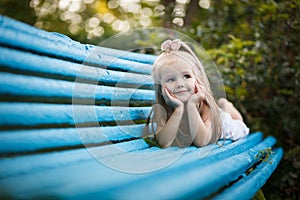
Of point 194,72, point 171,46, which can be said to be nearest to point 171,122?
point 194,72

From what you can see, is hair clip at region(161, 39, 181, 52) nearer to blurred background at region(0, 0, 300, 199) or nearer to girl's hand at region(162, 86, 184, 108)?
girl's hand at region(162, 86, 184, 108)

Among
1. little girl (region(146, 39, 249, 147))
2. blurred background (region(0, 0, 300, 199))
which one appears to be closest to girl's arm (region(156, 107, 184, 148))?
little girl (region(146, 39, 249, 147))

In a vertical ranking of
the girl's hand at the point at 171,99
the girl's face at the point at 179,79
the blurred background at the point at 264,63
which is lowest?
the blurred background at the point at 264,63

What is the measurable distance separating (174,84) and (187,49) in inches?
10.4

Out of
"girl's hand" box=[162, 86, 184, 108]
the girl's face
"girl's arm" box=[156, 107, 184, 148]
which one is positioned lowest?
"girl's arm" box=[156, 107, 184, 148]

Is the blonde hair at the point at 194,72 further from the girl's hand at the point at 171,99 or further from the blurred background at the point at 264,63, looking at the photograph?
the blurred background at the point at 264,63

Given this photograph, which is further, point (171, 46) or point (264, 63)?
point (264, 63)

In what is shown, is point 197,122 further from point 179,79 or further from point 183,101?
point 179,79

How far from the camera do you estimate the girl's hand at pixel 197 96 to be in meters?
1.94

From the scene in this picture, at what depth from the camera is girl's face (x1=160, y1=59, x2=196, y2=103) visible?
75.0 inches

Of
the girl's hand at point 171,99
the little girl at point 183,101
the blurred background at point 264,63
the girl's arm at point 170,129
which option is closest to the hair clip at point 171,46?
the little girl at point 183,101

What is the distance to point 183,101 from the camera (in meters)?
1.96

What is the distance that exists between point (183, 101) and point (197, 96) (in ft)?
0.27

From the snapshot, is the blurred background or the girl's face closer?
the girl's face
